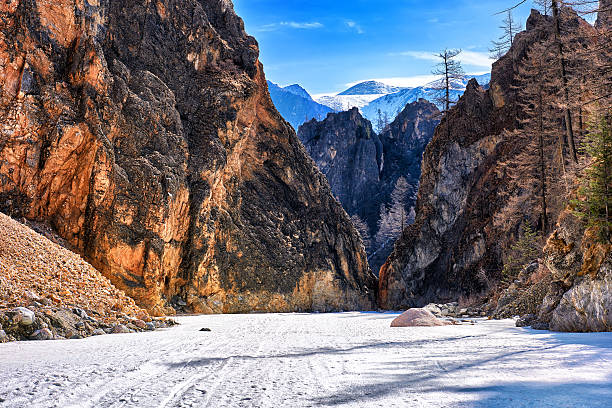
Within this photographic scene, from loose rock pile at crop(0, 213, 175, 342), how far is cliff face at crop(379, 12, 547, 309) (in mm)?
23738

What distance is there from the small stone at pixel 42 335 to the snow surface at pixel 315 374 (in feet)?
1.81

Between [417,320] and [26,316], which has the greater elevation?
[26,316]

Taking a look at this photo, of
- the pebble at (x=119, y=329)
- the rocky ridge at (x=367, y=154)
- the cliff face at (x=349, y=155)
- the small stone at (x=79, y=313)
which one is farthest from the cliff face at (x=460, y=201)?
the cliff face at (x=349, y=155)

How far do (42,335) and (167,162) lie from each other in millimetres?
15228

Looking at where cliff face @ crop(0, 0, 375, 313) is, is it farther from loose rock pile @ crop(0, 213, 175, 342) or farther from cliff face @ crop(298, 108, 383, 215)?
cliff face @ crop(298, 108, 383, 215)

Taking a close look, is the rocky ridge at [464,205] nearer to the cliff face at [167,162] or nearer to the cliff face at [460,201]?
the cliff face at [460,201]

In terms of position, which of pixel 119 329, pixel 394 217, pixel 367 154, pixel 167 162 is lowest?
pixel 119 329

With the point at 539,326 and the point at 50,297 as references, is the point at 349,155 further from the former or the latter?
the point at 50,297

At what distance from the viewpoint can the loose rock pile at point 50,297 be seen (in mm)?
7635

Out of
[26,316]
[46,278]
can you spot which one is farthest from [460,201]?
[26,316]

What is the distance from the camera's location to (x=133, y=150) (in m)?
20.4

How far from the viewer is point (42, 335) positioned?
295 inches

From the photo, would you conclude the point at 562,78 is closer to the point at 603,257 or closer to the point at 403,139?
the point at 603,257

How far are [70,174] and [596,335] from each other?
61.3 ft
